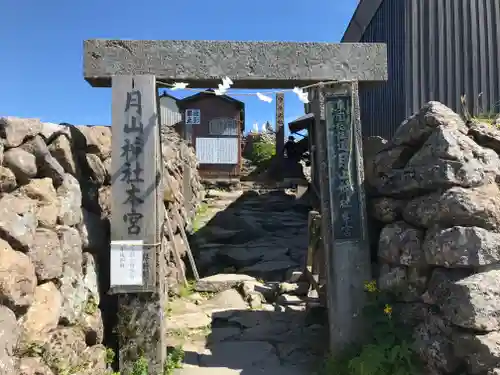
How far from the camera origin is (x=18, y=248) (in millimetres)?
3348

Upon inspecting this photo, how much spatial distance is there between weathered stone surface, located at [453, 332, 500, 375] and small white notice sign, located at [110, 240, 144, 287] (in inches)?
139

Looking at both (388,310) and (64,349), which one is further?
(388,310)

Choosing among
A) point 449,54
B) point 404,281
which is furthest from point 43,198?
point 449,54

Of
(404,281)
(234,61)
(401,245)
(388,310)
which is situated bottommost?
(388,310)

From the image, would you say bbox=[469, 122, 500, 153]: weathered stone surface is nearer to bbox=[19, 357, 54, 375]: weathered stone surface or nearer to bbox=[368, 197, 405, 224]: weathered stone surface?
bbox=[368, 197, 405, 224]: weathered stone surface

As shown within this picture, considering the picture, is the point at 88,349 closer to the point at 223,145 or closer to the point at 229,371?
the point at 229,371

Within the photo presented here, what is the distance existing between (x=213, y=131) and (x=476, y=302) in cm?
1953

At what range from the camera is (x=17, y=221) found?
11.0ft

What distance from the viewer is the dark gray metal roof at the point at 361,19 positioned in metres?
8.32

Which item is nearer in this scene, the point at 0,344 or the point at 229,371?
the point at 0,344

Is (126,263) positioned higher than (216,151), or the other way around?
(216,151)

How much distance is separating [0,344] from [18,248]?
0.82 m

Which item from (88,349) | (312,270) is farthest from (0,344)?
(312,270)

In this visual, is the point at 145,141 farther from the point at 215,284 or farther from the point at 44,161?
the point at 215,284
